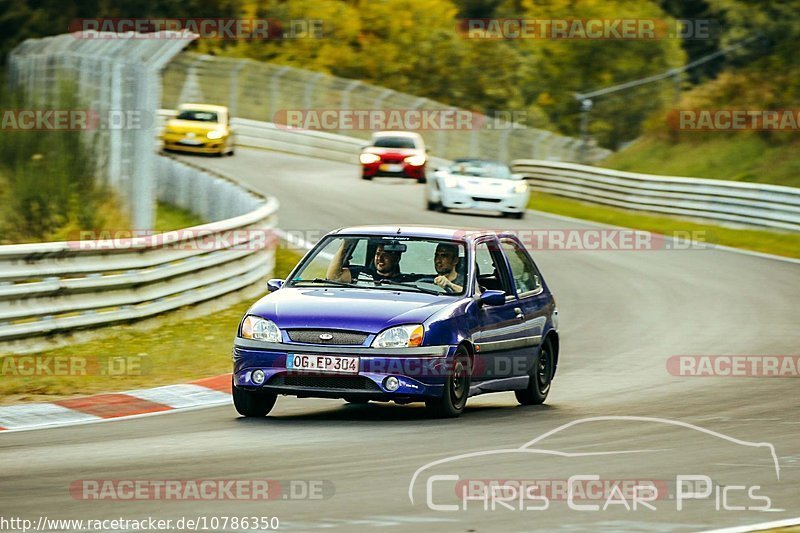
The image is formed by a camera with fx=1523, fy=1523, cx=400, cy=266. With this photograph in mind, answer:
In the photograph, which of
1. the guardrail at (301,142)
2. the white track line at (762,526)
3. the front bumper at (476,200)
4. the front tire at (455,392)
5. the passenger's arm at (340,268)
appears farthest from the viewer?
the guardrail at (301,142)

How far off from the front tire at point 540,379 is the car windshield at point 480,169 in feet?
63.1

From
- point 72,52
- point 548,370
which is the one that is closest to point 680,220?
point 72,52

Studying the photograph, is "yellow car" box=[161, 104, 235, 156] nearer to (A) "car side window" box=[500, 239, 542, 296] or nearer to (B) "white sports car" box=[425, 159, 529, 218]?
(B) "white sports car" box=[425, 159, 529, 218]

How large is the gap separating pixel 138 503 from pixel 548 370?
5847mm

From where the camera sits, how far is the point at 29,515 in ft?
22.0

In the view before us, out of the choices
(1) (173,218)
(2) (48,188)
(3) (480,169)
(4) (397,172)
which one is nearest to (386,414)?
(2) (48,188)

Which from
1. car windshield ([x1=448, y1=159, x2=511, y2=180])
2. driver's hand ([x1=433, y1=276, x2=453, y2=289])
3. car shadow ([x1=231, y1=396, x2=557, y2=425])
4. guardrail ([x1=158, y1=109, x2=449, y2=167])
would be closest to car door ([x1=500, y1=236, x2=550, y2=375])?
car shadow ([x1=231, y1=396, x2=557, y2=425])

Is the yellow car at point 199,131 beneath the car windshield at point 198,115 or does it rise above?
beneath

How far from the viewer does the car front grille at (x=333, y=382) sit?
10023mm

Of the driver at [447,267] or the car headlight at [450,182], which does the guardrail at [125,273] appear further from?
the car headlight at [450,182]

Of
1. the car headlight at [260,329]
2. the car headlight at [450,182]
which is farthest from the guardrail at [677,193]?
the car headlight at [260,329]

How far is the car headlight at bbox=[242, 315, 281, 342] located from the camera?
33.5 ft

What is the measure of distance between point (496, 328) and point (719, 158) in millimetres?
30048

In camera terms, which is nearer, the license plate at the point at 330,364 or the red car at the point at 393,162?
the license plate at the point at 330,364
